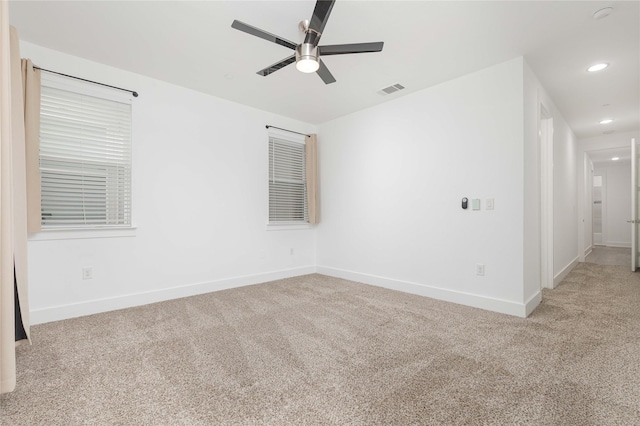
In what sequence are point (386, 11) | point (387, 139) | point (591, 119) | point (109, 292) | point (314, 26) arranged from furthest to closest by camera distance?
point (591, 119) < point (387, 139) < point (109, 292) < point (386, 11) < point (314, 26)

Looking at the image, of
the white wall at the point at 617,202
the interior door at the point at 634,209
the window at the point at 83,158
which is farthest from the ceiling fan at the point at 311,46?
the white wall at the point at 617,202

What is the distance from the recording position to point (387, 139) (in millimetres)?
4098

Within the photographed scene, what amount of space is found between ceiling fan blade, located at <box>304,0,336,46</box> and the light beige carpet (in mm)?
2275

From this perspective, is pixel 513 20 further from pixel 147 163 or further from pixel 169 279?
pixel 169 279

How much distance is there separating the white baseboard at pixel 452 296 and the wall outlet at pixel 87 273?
320 centimetres

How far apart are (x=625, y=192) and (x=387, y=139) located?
28.9 ft

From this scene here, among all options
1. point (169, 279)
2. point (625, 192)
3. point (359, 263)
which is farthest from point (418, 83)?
point (625, 192)

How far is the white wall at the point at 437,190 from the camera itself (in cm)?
300

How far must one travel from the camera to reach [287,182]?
4.82 m

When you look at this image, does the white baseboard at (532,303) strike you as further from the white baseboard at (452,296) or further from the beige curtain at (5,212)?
the beige curtain at (5,212)

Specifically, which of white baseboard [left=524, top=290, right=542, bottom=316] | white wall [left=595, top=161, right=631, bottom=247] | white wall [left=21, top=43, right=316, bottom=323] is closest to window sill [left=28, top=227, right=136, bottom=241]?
white wall [left=21, top=43, right=316, bottom=323]

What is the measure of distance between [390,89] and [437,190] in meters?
1.39

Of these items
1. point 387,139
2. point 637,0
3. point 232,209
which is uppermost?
point 637,0

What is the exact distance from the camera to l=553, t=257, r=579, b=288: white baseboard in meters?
4.04
